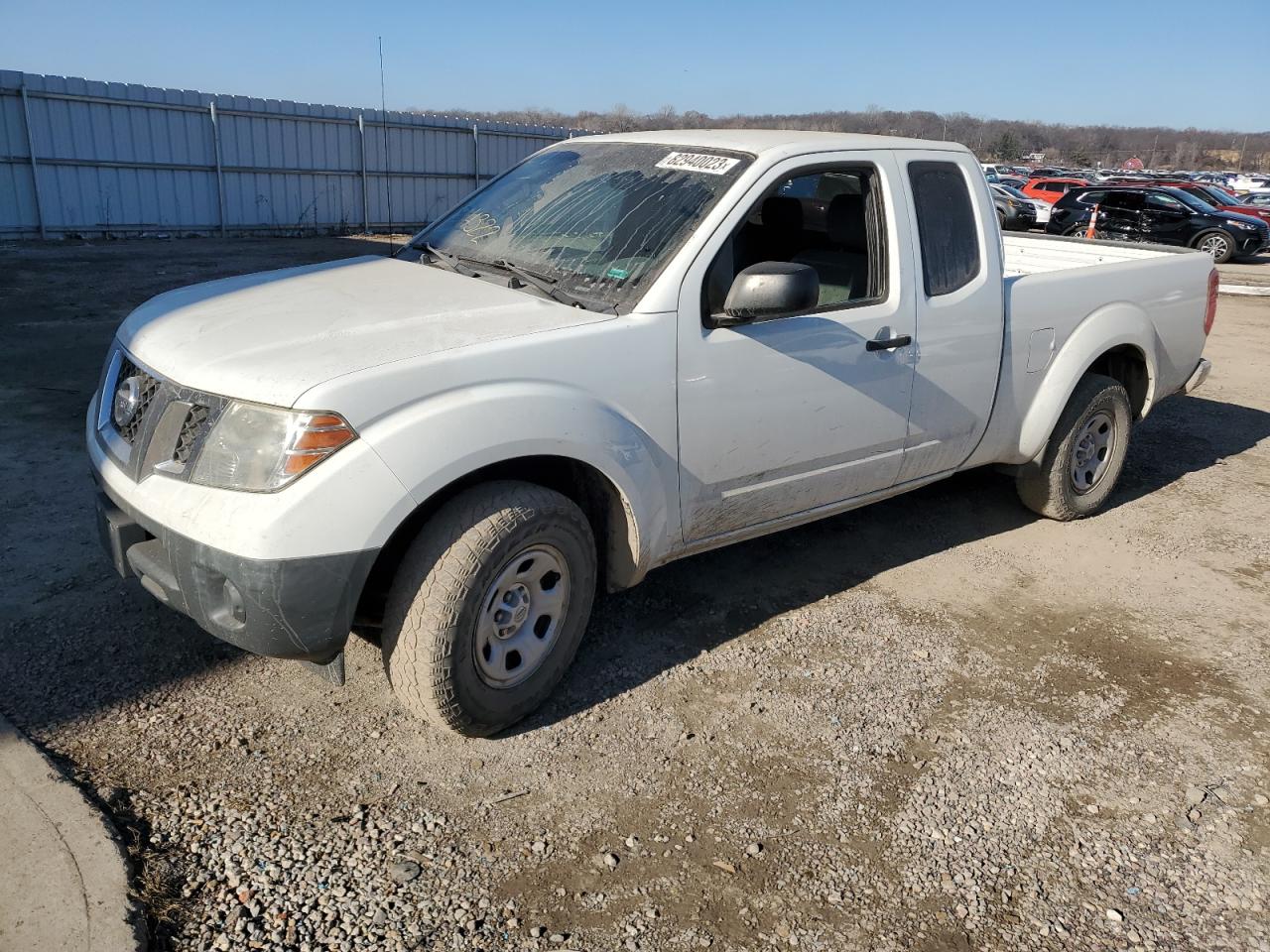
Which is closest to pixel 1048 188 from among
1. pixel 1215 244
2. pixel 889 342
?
pixel 1215 244

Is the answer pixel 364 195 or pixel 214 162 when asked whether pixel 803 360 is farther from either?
pixel 364 195

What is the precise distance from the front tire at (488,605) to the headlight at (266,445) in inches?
17.9

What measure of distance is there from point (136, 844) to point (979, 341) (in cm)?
377

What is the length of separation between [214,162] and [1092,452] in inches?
699

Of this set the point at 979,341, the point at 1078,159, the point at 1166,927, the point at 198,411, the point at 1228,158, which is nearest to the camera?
the point at 1166,927

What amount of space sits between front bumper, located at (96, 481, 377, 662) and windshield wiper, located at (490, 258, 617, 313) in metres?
1.17

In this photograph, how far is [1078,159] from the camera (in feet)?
289

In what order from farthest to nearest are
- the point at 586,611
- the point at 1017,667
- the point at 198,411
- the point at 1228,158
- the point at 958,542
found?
1. the point at 1228,158
2. the point at 958,542
3. the point at 1017,667
4. the point at 586,611
5. the point at 198,411

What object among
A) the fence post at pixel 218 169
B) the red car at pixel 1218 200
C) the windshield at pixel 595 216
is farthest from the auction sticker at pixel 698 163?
the red car at pixel 1218 200

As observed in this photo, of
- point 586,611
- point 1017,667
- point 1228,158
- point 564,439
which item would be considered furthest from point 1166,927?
point 1228,158

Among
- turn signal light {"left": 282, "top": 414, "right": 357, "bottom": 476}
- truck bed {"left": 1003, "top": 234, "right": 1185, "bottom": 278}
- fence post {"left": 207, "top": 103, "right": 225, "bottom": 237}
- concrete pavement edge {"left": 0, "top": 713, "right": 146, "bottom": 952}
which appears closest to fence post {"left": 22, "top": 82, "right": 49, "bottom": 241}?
fence post {"left": 207, "top": 103, "right": 225, "bottom": 237}

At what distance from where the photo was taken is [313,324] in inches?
130

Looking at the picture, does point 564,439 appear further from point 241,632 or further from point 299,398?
point 241,632

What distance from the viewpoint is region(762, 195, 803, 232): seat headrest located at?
450 cm
